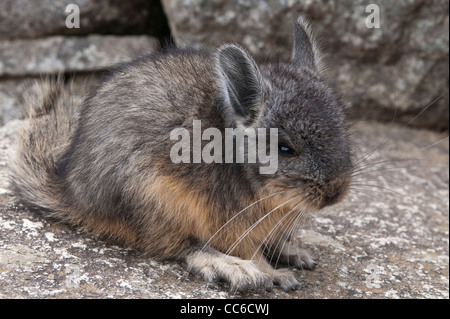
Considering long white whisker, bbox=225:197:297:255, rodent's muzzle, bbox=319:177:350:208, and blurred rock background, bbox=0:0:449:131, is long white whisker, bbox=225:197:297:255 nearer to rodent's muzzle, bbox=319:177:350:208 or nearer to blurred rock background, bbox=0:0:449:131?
rodent's muzzle, bbox=319:177:350:208

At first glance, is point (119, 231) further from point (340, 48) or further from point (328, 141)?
point (340, 48)

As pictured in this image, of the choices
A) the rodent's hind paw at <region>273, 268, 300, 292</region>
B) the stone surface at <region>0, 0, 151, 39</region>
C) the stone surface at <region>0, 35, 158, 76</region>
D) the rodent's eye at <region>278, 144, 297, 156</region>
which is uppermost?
the stone surface at <region>0, 0, 151, 39</region>

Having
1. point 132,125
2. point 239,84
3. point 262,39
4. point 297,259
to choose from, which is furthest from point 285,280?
point 262,39

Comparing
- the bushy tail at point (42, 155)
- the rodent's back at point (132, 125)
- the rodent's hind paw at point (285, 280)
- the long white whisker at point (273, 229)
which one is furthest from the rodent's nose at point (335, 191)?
the bushy tail at point (42, 155)

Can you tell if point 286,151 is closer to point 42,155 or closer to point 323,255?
point 323,255

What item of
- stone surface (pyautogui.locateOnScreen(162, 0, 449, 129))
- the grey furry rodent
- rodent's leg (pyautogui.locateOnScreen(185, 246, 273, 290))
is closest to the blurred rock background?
stone surface (pyautogui.locateOnScreen(162, 0, 449, 129))

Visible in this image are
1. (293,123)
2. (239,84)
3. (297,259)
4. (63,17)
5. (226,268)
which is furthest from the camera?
(63,17)

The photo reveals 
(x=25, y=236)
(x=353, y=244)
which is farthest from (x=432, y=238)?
(x=25, y=236)
